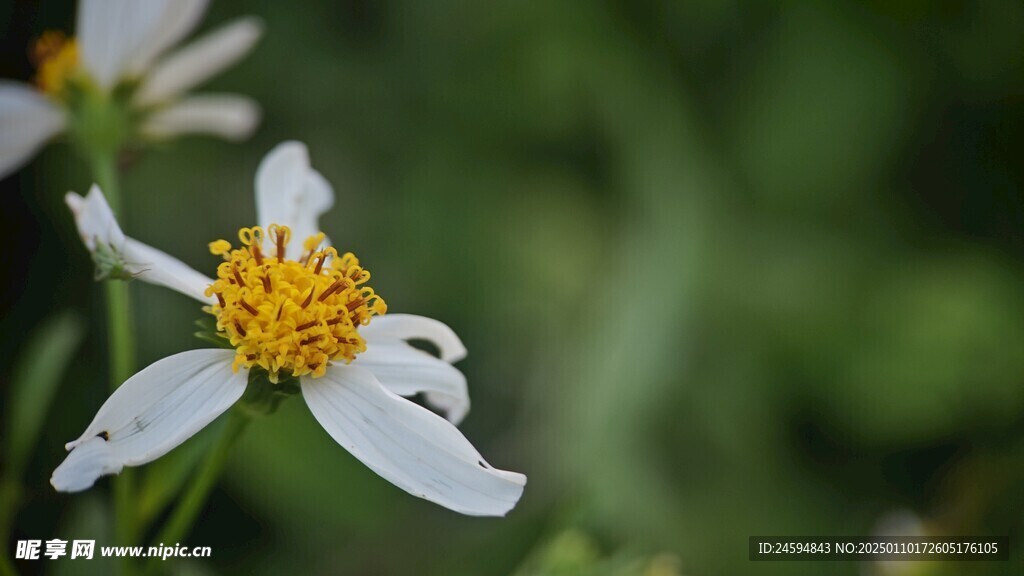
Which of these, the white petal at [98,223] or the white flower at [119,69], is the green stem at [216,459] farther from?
the white flower at [119,69]

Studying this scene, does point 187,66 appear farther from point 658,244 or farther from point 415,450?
point 658,244

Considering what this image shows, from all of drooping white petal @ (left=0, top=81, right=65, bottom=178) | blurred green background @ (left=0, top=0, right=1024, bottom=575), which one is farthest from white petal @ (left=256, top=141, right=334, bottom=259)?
blurred green background @ (left=0, top=0, right=1024, bottom=575)

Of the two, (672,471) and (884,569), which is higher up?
(672,471)

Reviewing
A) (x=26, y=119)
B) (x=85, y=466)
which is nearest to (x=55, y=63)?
(x=26, y=119)

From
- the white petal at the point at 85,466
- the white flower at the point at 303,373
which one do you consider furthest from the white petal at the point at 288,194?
the white petal at the point at 85,466

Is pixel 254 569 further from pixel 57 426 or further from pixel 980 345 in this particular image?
pixel 980 345

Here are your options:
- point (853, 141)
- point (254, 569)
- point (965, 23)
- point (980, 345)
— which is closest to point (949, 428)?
point (980, 345)

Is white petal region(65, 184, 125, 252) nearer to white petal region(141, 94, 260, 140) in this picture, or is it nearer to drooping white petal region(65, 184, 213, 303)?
drooping white petal region(65, 184, 213, 303)
